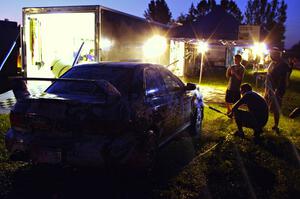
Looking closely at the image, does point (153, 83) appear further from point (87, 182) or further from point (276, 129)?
point (276, 129)

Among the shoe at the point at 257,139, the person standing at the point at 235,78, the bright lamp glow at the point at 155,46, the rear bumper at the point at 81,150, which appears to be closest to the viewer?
the rear bumper at the point at 81,150

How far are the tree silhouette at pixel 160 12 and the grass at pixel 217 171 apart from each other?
61.0m

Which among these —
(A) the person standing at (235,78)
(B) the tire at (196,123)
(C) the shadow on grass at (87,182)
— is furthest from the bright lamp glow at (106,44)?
(C) the shadow on grass at (87,182)

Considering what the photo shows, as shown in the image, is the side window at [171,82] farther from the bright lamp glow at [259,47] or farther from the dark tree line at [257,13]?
the dark tree line at [257,13]

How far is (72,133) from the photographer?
14.8 ft

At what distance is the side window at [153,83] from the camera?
5.45 m

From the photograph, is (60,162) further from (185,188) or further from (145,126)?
(185,188)

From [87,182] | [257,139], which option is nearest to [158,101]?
[87,182]

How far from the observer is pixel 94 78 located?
5.59 meters

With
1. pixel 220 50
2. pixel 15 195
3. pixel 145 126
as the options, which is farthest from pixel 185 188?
pixel 220 50

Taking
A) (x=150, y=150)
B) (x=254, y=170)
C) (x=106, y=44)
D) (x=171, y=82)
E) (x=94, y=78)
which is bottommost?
(x=254, y=170)

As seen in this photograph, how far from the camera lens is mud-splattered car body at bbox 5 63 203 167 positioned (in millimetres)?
4430

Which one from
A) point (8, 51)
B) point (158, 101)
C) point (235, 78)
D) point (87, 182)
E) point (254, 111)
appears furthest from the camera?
point (8, 51)

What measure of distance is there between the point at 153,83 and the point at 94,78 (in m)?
0.90
